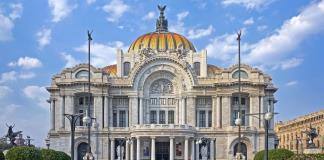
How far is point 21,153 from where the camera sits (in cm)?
6644

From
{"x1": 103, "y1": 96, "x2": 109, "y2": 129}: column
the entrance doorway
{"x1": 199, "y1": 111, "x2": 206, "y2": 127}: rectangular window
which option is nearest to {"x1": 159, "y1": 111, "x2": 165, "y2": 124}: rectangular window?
{"x1": 199, "y1": 111, "x2": 206, "y2": 127}: rectangular window

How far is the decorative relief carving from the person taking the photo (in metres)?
105

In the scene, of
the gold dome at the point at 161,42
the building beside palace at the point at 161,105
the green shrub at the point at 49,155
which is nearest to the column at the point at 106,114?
the building beside palace at the point at 161,105

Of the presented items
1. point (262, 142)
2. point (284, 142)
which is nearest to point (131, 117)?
point (262, 142)

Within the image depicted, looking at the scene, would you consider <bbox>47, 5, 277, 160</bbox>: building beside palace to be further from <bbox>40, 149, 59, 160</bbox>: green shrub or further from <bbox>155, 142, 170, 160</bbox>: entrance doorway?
<bbox>40, 149, 59, 160</bbox>: green shrub

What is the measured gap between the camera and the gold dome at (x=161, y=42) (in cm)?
11094

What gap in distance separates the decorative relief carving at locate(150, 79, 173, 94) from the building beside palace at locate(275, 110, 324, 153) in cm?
2385

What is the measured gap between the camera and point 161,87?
106 metres

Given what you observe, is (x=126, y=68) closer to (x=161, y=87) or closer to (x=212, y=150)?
(x=161, y=87)

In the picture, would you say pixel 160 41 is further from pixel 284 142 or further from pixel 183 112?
pixel 284 142

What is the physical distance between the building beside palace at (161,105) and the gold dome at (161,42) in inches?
191

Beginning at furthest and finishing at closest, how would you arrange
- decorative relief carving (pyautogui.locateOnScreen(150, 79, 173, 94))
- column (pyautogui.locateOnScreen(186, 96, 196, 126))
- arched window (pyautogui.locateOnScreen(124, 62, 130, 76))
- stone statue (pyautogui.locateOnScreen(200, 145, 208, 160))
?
arched window (pyautogui.locateOnScreen(124, 62, 130, 76))
decorative relief carving (pyautogui.locateOnScreen(150, 79, 173, 94))
column (pyautogui.locateOnScreen(186, 96, 196, 126))
stone statue (pyautogui.locateOnScreen(200, 145, 208, 160))

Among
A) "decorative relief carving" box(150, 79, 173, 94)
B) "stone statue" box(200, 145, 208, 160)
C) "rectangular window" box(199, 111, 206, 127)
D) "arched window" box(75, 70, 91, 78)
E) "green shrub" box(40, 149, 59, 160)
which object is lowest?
"stone statue" box(200, 145, 208, 160)

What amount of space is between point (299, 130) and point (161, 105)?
146 ft
